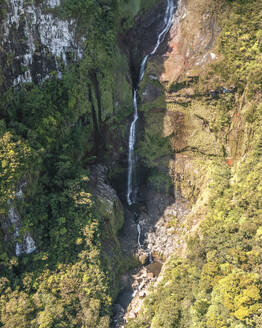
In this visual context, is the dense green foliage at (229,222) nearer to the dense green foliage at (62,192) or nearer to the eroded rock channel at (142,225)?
the eroded rock channel at (142,225)

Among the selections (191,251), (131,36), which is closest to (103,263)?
(191,251)

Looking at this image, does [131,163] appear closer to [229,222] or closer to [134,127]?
[134,127]

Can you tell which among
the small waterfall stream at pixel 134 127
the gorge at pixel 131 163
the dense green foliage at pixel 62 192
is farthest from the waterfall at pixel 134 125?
the dense green foliage at pixel 62 192

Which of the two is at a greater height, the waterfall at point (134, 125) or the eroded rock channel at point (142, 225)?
the waterfall at point (134, 125)

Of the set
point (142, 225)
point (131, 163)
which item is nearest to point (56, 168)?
Result: point (131, 163)

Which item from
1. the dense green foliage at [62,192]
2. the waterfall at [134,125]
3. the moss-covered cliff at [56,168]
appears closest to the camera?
the dense green foliage at [62,192]

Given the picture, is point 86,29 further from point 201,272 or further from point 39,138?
point 201,272
